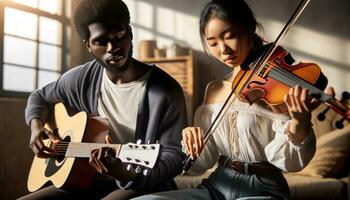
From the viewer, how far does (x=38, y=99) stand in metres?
1.38

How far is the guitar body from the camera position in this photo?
122cm

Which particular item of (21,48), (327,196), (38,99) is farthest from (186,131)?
(21,48)

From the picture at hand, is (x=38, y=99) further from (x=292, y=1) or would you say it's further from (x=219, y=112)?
(x=292, y=1)

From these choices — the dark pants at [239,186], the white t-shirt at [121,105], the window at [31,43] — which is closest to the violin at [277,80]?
the dark pants at [239,186]

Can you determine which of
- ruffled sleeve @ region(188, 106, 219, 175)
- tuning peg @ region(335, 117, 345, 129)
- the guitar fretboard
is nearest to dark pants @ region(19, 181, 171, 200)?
the guitar fretboard

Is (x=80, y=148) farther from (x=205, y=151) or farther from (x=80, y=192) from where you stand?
(x=205, y=151)

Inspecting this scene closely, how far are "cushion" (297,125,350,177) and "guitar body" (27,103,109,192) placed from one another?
562 millimetres

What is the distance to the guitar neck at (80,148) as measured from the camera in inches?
45.8

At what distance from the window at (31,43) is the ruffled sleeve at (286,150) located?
0.72m

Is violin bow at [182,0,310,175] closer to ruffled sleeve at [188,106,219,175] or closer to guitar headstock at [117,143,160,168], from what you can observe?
ruffled sleeve at [188,106,219,175]

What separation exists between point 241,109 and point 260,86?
0.29ft

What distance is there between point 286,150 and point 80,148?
56 centimetres

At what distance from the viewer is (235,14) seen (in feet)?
3.53

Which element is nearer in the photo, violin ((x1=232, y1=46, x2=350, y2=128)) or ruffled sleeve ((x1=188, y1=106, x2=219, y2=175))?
violin ((x1=232, y1=46, x2=350, y2=128))
